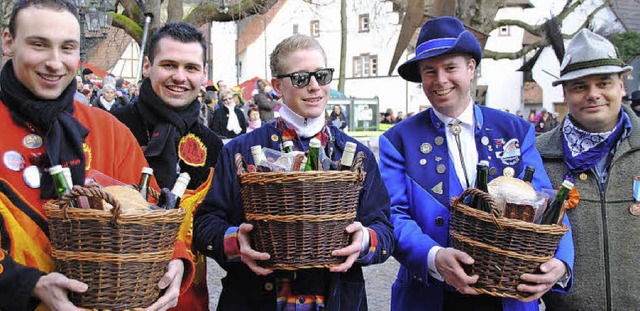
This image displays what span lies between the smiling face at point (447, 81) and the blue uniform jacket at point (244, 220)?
505 mm

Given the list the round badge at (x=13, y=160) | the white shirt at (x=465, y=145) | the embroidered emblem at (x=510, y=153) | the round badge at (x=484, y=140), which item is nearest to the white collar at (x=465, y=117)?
the white shirt at (x=465, y=145)

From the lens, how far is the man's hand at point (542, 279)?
2.69m

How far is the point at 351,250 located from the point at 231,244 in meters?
0.52

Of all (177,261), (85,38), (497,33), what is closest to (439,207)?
(177,261)

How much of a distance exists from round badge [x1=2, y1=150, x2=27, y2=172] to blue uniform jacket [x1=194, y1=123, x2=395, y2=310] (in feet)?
2.56

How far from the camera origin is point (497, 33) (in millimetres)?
44094

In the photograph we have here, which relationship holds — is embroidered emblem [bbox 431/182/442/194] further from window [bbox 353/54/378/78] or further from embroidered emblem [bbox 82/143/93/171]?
window [bbox 353/54/378/78]

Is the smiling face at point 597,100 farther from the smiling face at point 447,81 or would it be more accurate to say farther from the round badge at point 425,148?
the round badge at point 425,148

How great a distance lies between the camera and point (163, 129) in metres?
3.53

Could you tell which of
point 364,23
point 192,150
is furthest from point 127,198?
point 364,23

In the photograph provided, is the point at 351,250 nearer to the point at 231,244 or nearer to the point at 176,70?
the point at 231,244

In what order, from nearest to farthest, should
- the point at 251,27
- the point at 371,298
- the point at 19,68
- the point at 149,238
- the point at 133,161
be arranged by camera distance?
the point at 149,238, the point at 19,68, the point at 133,161, the point at 371,298, the point at 251,27

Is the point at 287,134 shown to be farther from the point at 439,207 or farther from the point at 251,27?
the point at 251,27

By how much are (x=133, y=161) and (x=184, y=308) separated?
886mm
